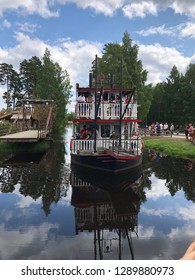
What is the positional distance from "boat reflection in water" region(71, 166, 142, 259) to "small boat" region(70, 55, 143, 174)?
1.64 meters

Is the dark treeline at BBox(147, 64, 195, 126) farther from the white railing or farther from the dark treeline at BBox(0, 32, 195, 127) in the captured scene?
the white railing

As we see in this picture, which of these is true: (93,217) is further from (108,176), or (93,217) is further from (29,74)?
(29,74)

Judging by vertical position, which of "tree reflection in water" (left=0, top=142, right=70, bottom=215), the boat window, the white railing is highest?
the white railing

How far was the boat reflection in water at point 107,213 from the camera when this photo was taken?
9.38 m

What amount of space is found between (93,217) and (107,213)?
2.09 feet

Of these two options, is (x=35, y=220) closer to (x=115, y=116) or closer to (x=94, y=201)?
(x=94, y=201)

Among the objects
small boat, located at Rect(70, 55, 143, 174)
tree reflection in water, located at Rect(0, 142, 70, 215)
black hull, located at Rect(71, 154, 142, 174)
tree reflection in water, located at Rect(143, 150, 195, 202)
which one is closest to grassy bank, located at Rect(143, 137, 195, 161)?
tree reflection in water, located at Rect(143, 150, 195, 202)

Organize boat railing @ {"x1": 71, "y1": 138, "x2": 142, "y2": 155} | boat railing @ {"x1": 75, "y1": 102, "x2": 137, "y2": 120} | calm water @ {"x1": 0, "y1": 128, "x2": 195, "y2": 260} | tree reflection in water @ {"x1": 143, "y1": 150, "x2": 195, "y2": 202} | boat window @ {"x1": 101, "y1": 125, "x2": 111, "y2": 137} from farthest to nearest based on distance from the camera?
boat window @ {"x1": 101, "y1": 125, "x2": 111, "y2": 137}, boat railing @ {"x1": 75, "y1": 102, "x2": 137, "y2": 120}, boat railing @ {"x1": 71, "y1": 138, "x2": 142, "y2": 155}, tree reflection in water @ {"x1": 143, "y1": 150, "x2": 195, "y2": 202}, calm water @ {"x1": 0, "y1": 128, "x2": 195, "y2": 260}

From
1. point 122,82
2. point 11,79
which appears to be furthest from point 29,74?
point 122,82

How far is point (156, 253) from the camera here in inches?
341

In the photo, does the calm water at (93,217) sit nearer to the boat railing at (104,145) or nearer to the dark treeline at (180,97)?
the boat railing at (104,145)

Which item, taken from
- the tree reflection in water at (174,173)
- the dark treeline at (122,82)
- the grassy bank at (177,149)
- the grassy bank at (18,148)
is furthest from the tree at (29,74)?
the tree reflection in water at (174,173)

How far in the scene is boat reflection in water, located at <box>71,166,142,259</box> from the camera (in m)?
9.38

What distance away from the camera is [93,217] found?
38.6 ft
